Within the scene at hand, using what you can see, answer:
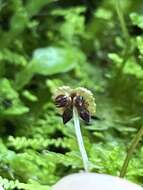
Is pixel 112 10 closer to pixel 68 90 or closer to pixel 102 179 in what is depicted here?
pixel 68 90

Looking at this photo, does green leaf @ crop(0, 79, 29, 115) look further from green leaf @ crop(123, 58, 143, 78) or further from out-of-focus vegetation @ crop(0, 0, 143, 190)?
green leaf @ crop(123, 58, 143, 78)

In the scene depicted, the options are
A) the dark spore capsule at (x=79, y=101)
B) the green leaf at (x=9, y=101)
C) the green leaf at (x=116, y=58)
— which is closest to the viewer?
the dark spore capsule at (x=79, y=101)

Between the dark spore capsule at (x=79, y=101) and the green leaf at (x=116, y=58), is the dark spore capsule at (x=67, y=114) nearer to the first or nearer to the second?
the dark spore capsule at (x=79, y=101)

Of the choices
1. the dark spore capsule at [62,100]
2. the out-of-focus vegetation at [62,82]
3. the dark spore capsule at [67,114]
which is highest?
the dark spore capsule at [62,100]

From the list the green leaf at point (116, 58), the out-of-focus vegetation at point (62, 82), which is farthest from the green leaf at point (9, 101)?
the green leaf at point (116, 58)

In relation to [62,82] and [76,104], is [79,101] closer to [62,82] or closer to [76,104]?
[76,104]

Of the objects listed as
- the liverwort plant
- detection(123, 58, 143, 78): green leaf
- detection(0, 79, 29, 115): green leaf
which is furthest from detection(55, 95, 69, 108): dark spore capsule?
detection(123, 58, 143, 78): green leaf

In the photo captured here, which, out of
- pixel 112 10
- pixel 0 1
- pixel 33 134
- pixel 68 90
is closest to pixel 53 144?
pixel 33 134
